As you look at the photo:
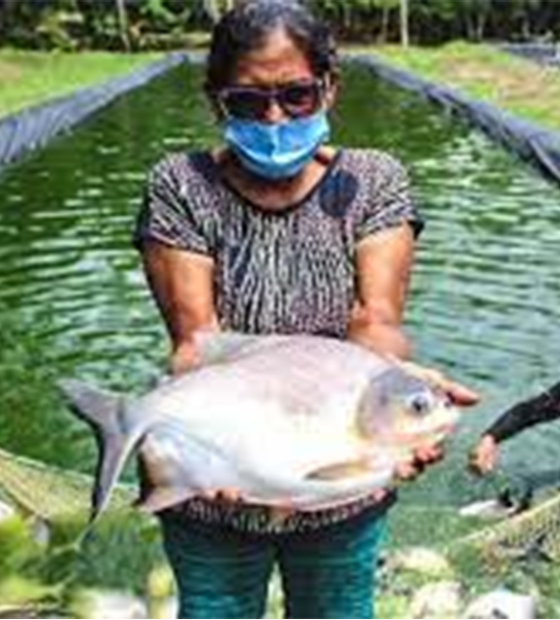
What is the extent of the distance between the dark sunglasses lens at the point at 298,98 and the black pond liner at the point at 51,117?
1730 cm

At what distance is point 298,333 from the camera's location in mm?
3309

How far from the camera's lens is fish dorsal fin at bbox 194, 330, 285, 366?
3064 mm

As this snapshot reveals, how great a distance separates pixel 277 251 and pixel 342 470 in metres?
0.62

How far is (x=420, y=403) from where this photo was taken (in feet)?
9.27

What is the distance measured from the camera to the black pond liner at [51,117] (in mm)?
21625

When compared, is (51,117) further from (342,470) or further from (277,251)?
(342,470)

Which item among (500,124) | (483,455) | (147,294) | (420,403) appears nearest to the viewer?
(420,403)

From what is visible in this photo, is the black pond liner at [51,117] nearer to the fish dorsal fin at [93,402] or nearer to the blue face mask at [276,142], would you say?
the blue face mask at [276,142]

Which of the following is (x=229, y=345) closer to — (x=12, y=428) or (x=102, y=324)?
(x=12, y=428)

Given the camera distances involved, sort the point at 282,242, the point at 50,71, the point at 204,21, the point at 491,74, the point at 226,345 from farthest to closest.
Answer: the point at 204,21
the point at 50,71
the point at 491,74
the point at 282,242
the point at 226,345

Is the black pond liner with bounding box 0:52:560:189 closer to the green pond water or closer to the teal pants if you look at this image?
the green pond water

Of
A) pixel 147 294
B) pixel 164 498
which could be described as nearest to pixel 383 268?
pixel 164 498

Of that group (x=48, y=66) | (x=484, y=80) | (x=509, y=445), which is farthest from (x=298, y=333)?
(x=48, y=66)

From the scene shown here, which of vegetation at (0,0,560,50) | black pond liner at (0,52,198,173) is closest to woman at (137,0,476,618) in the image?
black pond liner at (0,52,198,173)
